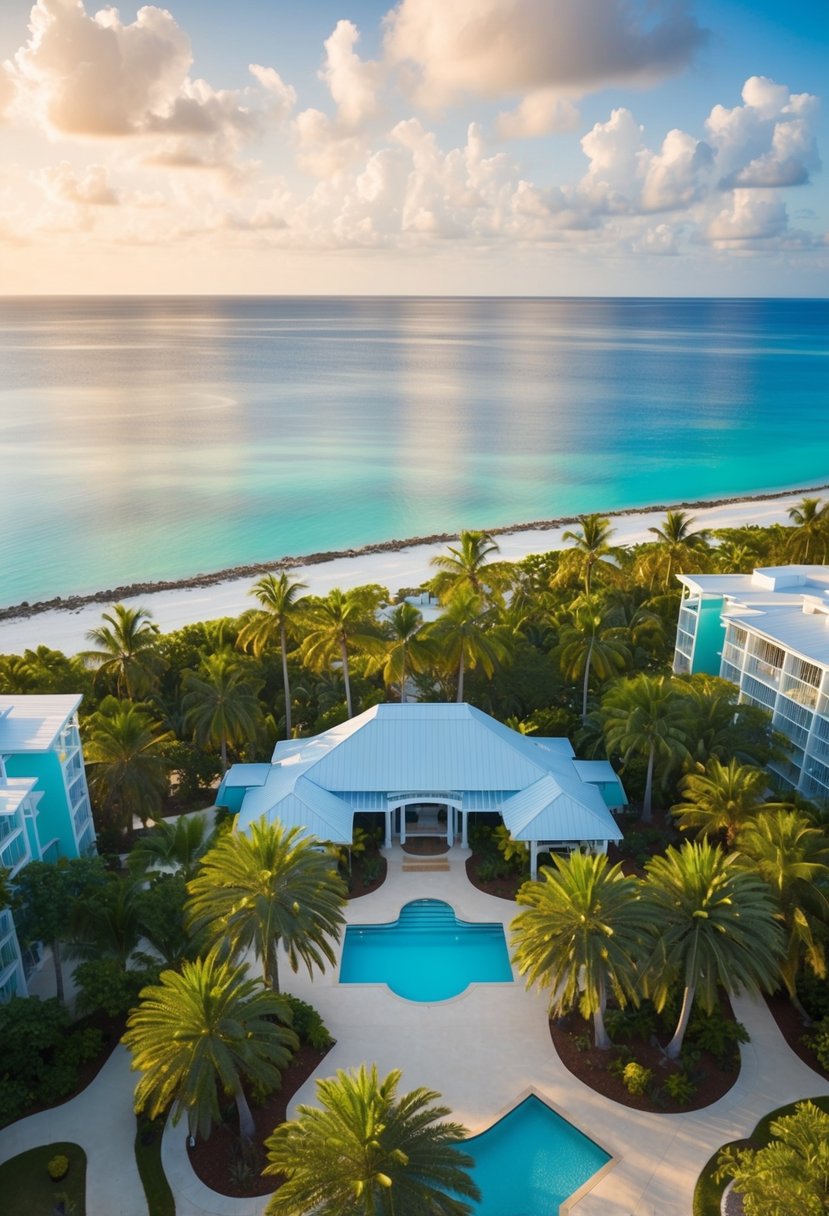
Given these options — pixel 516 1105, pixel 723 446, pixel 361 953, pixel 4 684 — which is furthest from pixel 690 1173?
pixel 723 446

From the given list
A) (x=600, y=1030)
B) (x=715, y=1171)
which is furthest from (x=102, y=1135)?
(x=715, y=1171)

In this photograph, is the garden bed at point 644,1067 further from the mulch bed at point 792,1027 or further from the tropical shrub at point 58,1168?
the tropical shrub at point 58,1168

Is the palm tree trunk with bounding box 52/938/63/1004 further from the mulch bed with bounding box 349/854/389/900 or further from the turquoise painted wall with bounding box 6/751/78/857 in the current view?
the mulch bed with bounding box 349/854/389/900

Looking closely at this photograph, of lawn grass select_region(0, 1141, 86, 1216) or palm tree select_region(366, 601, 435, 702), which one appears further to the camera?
palm tree select_region(366, 601, 435, 702)

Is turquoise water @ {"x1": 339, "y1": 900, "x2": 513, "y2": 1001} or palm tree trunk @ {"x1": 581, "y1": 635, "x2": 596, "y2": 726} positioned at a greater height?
palm tree trunk @ {"x1": 581, "y1": 635, "x2": 596, "y2": 726}

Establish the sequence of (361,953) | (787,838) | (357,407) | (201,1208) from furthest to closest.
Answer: (357,407)
(361,953)
(787,838)
(201,1208)

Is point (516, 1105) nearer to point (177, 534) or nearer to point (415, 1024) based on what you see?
point (415, 1024)

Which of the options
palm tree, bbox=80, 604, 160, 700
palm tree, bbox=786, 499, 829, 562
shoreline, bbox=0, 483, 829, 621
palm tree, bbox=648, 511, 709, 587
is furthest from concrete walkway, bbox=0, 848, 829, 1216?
shoreline, bbox=0, 483, 829, 621
